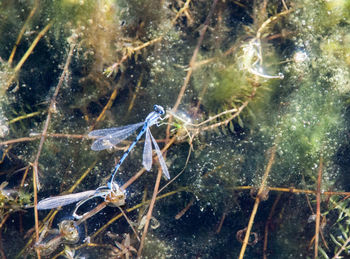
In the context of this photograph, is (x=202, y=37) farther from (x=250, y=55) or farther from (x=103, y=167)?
(x=103, y=167)

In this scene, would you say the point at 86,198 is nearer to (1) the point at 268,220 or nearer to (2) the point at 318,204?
(1) the point at 268,220

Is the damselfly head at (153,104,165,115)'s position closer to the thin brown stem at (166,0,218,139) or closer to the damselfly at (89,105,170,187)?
the damselfly at (89,105,170,187)

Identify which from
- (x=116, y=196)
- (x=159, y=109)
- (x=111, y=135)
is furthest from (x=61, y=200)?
(x=159, y=109)

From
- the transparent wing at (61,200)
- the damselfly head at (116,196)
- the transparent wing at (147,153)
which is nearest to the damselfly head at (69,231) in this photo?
the transparent wing at (61,200)

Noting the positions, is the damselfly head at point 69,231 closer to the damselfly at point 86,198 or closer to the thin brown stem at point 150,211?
the damselfly at point 86,198

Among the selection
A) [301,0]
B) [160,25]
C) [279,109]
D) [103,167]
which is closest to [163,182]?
[103,167]

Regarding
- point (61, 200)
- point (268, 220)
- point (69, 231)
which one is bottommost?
point (268, 220)
